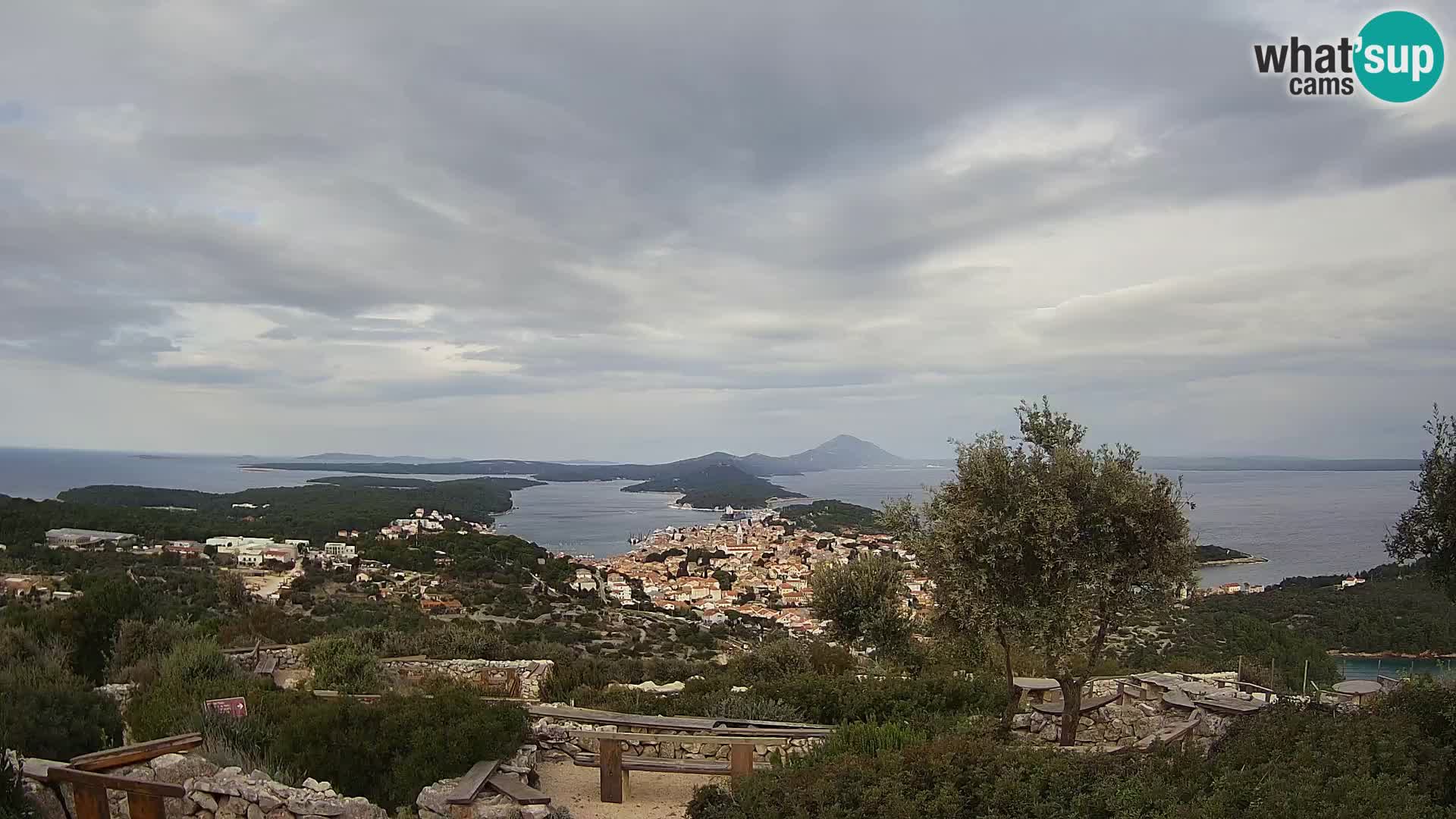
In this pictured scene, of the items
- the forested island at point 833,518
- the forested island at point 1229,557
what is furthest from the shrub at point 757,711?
the forested island at point 833,518

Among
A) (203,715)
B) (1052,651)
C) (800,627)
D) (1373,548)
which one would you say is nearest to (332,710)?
(203,715)

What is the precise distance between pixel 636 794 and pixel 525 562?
28.3 m

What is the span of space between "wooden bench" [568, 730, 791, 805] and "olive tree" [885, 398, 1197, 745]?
7.71 feet

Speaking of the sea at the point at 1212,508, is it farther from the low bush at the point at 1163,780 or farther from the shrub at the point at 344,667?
the shrub at the point at 344,667

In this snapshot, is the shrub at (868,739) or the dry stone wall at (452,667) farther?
the dry stone wall at (452,667)

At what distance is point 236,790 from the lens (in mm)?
5336

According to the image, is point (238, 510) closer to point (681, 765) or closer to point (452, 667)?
point (452, 667)

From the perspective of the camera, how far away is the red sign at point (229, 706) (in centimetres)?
691

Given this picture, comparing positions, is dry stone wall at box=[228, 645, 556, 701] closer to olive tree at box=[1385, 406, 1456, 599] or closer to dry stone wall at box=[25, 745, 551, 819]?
dry stone wall at box=[25, 745, 551, 819]

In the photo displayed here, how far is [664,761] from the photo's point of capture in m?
7.12

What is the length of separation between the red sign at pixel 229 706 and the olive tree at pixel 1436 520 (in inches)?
402

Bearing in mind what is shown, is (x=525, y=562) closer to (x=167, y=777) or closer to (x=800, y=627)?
(x=800, y=627)

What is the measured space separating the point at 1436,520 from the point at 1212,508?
9620 centimetres

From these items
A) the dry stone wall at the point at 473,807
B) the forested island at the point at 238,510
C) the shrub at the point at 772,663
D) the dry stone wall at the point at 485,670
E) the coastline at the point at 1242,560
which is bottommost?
the coastline at the point at 1242,560
